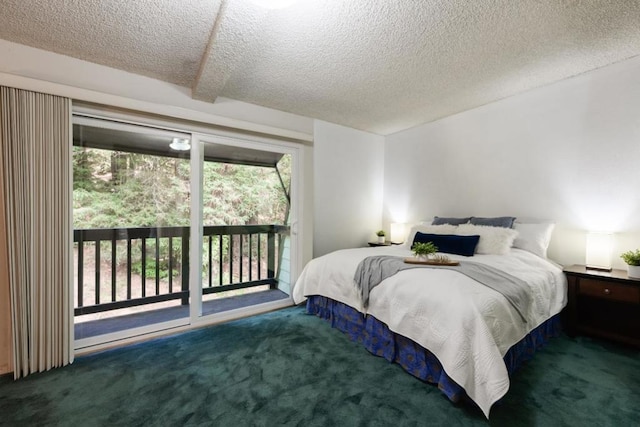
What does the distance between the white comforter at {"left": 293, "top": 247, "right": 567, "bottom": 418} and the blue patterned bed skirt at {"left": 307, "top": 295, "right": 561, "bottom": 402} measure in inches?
4.9

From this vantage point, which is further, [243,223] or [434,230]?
[243,223]

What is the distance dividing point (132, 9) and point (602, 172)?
3.97 m

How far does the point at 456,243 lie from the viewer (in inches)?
106

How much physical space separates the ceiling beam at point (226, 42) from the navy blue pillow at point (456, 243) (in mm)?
2463

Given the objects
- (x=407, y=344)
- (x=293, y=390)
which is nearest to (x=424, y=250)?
(x=407, y=344)

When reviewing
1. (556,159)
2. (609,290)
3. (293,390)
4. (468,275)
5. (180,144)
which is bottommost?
(293,390)

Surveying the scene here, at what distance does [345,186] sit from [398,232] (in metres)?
1.07

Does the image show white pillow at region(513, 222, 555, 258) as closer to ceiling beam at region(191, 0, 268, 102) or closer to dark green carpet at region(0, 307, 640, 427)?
dark green carpet at region(0, 307, 640, 427)

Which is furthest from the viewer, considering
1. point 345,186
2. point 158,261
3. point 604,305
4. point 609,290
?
point 345,186

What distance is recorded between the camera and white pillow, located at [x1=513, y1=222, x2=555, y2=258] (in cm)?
264

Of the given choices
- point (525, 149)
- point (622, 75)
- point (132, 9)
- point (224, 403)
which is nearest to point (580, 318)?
point (525, 149)

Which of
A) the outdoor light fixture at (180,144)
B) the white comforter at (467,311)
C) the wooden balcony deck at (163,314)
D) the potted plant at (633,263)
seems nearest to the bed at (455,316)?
the white comforter at (467,311)

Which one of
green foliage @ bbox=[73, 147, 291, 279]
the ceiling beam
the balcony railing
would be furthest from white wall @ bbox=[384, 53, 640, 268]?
the ceiling beam

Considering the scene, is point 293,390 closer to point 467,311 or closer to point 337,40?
point 467,311
